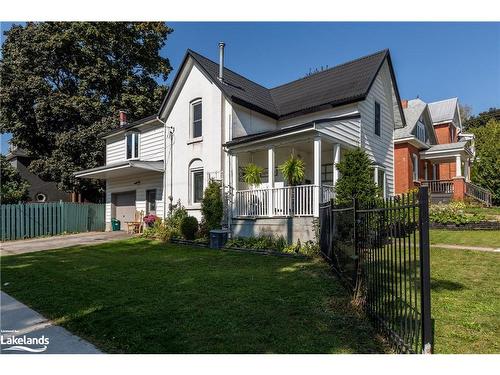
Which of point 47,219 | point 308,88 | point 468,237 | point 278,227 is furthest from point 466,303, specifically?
point 47,219

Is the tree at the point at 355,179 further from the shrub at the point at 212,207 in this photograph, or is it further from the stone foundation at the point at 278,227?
the shrub at the point at 212,207

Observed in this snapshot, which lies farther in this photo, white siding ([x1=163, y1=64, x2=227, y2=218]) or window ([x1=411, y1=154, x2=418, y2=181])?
window ([x1=411, y1=154, x2=418, y2=181])

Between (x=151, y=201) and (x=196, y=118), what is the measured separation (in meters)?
5.62

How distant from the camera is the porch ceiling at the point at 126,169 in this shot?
54.3 ft

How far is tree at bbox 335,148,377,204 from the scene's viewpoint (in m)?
10.7

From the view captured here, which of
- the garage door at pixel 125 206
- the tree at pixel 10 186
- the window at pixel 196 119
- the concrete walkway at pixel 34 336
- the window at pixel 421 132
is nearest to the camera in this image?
the concrete walkway at pixel 34 336

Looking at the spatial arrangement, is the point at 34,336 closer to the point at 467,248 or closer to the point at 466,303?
the point at 466,303

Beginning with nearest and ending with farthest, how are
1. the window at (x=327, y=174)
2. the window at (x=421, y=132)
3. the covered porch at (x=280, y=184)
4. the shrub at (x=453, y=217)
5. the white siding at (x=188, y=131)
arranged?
the covered porch at (x=280, y=184)
the shrub at (x=453, y=217)
the white siding at (x=188, y=131)
the window at (x=327, y=174)
the window at (x=421, y=132)

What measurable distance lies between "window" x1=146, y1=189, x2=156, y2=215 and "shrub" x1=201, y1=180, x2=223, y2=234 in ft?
17.9

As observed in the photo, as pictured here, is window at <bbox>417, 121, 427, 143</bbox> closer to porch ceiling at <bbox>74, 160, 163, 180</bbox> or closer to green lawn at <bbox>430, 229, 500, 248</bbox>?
green lawn at <bbox>430, 229, 500, 248</bbox>

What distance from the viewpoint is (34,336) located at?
4.14 meters

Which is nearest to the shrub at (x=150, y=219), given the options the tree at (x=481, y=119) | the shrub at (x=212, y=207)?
the shrub at (x=212, y=207)

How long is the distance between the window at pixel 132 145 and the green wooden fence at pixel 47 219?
447cm

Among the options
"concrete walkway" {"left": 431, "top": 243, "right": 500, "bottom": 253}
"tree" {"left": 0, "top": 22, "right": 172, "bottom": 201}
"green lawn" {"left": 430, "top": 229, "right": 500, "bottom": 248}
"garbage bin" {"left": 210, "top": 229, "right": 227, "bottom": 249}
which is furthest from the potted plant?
"tree" {"left": 0, "top": 22, "right": 172, "bottom": 201}
